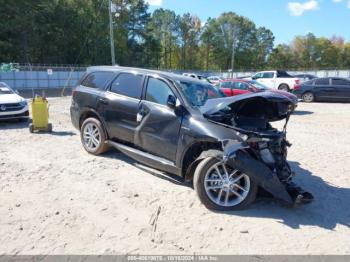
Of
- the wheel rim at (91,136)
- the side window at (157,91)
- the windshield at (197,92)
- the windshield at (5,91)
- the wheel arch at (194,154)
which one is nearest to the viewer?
the wheel arch at (194,154)

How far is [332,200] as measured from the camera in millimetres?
5016

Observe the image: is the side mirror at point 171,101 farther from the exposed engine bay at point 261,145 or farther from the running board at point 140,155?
the running board at point 140,155

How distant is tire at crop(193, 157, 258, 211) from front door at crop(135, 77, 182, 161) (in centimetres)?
70

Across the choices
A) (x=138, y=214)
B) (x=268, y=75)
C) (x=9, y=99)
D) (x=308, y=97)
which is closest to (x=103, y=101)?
(x=138, y=214)

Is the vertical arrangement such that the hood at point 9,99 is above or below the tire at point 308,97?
above

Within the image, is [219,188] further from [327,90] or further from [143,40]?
[143,40]

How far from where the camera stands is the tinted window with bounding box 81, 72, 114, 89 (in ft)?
22.4

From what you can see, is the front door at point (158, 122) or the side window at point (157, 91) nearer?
the front door at point (158, 122)

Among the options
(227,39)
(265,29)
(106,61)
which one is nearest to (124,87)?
(106,61)

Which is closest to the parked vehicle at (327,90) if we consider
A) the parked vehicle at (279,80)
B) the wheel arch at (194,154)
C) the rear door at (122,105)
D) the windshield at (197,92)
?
the parked vehicle at (279,80)

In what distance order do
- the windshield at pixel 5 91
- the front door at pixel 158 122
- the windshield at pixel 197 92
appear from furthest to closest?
the windshield at pixel 5 91
the windshield at pixel 197 92
the front door at pixel 158 122

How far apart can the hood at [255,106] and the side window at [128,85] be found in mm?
1498

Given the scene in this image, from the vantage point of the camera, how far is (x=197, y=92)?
5.77 m

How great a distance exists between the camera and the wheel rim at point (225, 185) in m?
4.57
